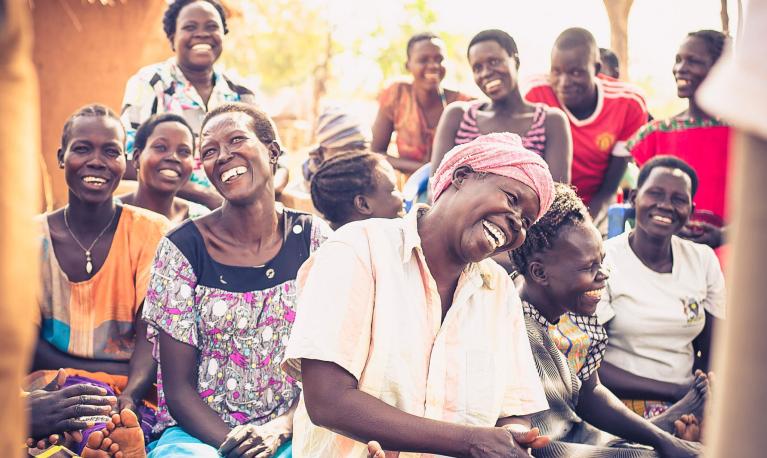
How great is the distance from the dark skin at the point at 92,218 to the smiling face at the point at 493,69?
7.08ft

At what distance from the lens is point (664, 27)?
2705 cm

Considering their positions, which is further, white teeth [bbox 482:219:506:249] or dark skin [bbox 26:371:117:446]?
dark skin [bbox 26:371:117:446]

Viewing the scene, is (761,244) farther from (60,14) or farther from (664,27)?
(664,27)

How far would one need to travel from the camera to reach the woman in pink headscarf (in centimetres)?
251

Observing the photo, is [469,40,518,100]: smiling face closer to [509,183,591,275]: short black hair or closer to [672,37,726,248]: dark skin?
[672,37,726,248]: dark skin

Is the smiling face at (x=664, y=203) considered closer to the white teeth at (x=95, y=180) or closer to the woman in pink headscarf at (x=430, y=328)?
the woman in pink headscarf at (x=430, y=328)

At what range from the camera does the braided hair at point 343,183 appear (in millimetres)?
4328

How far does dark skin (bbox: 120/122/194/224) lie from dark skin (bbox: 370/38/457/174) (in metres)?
1.95

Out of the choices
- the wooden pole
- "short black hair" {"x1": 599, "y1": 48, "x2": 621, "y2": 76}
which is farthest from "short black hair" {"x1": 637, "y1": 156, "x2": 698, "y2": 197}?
the wooden pole

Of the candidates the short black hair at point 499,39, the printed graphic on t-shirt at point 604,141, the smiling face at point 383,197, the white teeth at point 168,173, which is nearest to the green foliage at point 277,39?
the short black hair at point 499,39

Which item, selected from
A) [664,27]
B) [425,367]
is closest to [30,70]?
[425,367]

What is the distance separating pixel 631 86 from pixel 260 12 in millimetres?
9235

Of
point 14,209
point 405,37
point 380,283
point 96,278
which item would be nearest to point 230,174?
point 96,278

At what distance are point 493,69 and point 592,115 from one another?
2.82 ft
